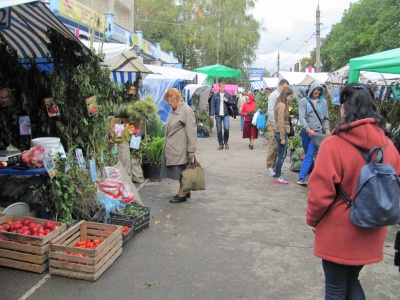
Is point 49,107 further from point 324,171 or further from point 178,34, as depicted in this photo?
point 178,34

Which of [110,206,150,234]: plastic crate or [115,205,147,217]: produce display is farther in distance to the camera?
[115,205,147,217]: produce display

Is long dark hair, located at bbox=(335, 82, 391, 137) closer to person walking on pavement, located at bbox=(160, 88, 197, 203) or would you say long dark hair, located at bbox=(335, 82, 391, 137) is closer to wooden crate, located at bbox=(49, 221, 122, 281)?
wooden crate, located at bbox=(49, 221, 122, 281)

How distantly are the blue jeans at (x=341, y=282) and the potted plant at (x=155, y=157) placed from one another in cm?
533

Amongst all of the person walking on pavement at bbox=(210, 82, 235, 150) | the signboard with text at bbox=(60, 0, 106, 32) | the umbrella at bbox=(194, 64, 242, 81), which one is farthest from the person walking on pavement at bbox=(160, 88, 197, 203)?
the umbrella at bbox=(194, 64, 242, 81)

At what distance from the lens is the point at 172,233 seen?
488 cm

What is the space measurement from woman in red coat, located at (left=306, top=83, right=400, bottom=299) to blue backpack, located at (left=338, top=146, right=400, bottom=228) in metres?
0.08

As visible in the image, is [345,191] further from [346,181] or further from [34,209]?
[34,209]

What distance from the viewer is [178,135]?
583 cm

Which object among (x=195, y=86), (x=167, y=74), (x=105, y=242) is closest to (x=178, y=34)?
(x=195, y=86)

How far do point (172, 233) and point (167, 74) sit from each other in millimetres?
9249

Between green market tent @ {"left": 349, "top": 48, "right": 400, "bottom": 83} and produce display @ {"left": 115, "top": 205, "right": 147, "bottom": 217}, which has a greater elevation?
green market tent @ {"left": 349, "top": 48, "right": 400, "bottom": 83}

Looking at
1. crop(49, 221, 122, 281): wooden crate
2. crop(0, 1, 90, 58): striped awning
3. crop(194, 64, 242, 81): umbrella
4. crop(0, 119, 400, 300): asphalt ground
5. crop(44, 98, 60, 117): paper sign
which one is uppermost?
crop(194, 64, 242, 81): umbrella

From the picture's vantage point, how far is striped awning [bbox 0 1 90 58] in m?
3.88

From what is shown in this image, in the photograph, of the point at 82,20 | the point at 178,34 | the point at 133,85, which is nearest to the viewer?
the point at 133,85
